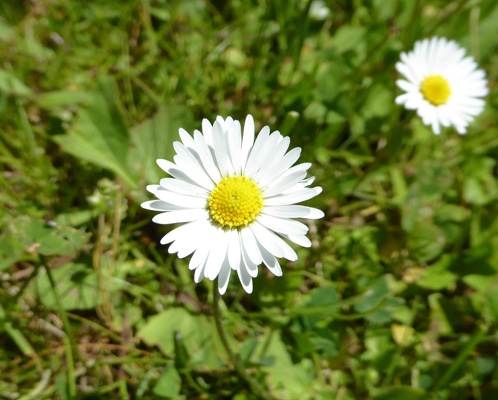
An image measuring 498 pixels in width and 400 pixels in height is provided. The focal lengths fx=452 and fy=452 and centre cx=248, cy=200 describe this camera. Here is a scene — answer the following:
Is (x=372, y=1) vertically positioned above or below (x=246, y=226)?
above

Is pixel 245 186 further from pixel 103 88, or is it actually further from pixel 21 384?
pixel 21 384

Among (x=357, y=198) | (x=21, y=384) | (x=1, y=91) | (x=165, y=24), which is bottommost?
(x=21, y=384)

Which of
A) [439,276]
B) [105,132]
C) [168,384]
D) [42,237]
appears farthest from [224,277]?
[439,276]

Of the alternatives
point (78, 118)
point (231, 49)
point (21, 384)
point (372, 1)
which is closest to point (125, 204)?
point (78, 118)

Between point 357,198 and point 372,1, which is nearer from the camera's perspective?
point 357,198

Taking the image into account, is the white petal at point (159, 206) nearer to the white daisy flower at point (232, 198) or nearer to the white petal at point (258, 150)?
the white daisy flower at point (232, 198)

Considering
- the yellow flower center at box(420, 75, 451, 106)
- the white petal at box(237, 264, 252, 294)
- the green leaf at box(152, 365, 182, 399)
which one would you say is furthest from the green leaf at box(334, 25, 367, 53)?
the green leaf at box(152, 365, 182, 399)

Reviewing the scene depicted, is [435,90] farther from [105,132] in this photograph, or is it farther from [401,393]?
[105,132]

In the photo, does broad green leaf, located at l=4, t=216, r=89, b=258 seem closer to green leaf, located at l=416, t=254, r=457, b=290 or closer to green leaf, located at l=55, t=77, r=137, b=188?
green leaf, located at l=55, t=77, r=137, b=188
